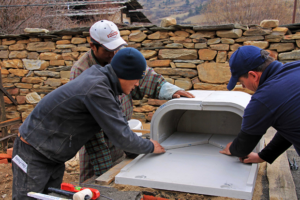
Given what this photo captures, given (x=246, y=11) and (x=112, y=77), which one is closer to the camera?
(x=112, y=77)

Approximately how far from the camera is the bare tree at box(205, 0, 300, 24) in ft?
35.7

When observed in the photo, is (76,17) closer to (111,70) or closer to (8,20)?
(8,20)

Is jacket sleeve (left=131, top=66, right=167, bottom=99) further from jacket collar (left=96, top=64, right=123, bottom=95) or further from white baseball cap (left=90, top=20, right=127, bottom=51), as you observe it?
jacket collar (left=96, top=64, right=123, bottom=95)

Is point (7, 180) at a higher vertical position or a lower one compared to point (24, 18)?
lower

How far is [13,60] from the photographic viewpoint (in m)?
7.27

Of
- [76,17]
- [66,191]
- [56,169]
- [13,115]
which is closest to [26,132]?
[56,169]

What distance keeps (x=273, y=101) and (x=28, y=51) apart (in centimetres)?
726

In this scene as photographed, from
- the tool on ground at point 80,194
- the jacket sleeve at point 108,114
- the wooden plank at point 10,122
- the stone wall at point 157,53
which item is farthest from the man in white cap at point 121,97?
the wooden plank at point 10,122

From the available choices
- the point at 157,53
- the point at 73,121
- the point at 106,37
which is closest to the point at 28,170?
the point at 73,121

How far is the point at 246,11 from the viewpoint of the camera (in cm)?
1075

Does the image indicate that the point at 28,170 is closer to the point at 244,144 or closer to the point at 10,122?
the point at 244,144

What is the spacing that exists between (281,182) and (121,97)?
58.6 inches

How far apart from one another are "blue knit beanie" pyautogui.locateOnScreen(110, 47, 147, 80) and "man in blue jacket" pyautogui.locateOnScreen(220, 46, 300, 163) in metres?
0.61

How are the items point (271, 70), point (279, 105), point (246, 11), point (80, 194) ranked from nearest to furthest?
1. point (80, 194)
2. point (279, 105)
3. point (271, 70)
4. point (246, 11)
